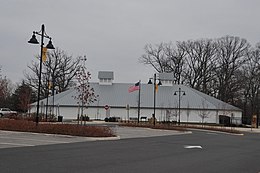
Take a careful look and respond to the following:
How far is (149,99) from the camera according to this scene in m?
68.5

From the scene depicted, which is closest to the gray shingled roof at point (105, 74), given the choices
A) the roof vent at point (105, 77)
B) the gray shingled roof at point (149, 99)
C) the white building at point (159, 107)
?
the roof vent at point (105, 77)

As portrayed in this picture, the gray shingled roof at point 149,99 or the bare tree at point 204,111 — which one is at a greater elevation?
the gray shingled roof at point 149,99

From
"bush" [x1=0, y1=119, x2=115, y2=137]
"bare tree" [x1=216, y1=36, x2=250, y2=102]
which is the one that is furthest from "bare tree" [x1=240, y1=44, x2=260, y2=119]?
"bush" [x1=0, y1=119, x2=115, y2=137]

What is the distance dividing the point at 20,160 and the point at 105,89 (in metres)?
60.0

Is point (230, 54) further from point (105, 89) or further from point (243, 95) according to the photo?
point (105, 89)

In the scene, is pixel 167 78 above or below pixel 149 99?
above

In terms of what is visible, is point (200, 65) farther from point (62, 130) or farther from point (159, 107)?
point (62, 130)

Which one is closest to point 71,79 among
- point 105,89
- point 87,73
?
point 105,89

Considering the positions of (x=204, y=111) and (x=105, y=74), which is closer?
(x=204, y=111)

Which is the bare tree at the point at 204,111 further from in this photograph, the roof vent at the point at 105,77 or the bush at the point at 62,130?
the bush at the point at 62,130

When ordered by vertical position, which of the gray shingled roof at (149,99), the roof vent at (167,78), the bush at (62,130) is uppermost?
the roof vent at (167,78)

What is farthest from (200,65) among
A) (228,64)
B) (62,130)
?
(62,130)

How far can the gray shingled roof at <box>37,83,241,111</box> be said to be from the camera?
66250 millimetres

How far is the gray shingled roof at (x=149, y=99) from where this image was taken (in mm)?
66250
